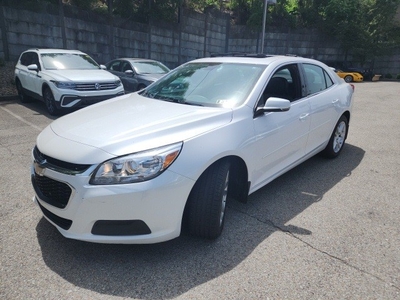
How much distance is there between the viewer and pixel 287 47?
86.4 feet

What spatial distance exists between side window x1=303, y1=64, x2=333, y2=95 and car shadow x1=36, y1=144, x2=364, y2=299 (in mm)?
1642

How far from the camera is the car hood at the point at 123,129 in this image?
92.0 inches

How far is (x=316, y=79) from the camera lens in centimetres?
446

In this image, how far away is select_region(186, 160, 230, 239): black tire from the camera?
8.29ft

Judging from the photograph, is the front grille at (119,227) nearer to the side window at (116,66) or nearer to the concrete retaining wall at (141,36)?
the side window at (116,66)

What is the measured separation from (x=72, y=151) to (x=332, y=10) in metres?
29.3

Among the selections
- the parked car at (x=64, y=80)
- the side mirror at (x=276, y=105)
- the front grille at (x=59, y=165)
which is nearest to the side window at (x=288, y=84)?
the side mirror at (x=276, y=105)

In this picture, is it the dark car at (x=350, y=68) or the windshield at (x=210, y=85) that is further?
the dark car at (x=350, y=68)

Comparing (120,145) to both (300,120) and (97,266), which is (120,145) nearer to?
(97,266)

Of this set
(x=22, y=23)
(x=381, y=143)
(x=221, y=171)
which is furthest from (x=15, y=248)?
(x=22, y=23)

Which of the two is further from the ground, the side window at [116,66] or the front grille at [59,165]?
the side window at [116,66]

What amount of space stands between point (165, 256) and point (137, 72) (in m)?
8.13

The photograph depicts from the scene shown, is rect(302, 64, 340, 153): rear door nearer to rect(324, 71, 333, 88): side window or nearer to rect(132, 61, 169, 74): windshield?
rect(324, 71, 333, 88): side window

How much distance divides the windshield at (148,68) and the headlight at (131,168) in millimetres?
8071
